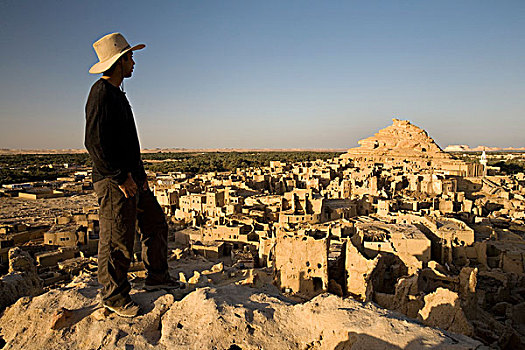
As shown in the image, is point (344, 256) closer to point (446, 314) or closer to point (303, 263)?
point (303, 263)

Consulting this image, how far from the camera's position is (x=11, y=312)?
10.6 feet

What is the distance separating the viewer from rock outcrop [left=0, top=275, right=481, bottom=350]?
2.75m

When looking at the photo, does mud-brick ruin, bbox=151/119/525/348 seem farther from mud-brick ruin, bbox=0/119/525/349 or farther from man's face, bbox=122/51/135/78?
man's face, bbox=122/51/135/78

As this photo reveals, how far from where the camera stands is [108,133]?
2900 millimetres

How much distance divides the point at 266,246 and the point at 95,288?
33.5ft

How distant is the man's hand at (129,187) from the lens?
301 centimetres

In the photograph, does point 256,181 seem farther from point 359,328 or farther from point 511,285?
point 359,328

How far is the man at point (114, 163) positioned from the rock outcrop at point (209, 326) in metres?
0.25

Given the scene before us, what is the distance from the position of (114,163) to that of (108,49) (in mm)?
1069

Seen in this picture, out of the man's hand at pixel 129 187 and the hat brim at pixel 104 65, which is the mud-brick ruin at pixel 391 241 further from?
the hat brim at pixel 104 65

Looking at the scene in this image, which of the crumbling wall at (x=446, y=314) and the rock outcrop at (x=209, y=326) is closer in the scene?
the rock outcrop at (x=209, y=326)

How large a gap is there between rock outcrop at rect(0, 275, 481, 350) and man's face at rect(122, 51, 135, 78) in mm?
2210

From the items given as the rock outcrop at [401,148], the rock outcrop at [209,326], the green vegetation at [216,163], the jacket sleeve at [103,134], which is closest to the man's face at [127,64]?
the jacket sleeve at [103,134]

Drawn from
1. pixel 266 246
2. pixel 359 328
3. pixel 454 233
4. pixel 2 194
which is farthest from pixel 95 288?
pixel 2 194
